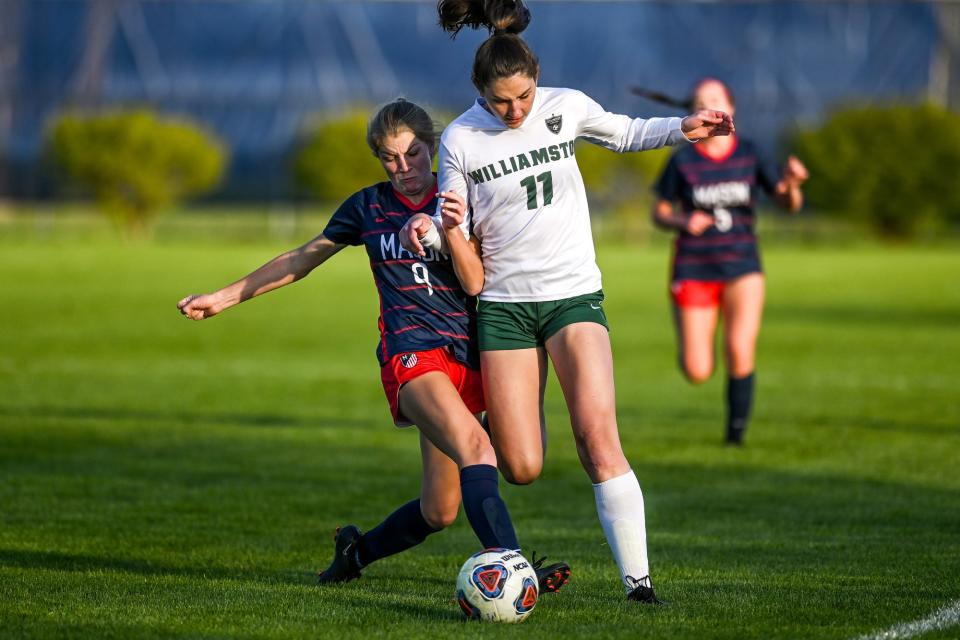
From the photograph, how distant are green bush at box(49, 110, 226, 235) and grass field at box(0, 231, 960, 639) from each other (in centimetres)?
4194

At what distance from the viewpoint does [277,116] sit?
85.6m

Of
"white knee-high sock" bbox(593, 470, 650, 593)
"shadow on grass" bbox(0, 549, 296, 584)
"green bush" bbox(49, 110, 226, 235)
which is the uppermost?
"green bush" bbox(49, 110, 226, 235)

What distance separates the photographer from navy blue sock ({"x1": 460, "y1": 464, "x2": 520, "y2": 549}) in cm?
566

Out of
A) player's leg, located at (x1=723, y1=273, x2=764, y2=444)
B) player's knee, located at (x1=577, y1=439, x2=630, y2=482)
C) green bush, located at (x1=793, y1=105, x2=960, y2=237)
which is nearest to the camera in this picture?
player's knee, located at (x1=577, y1=439, x2=630, y2=482)

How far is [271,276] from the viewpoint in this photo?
6.36 m

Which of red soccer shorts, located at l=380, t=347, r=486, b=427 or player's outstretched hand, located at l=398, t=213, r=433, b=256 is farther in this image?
red soccer shorts, located at l=380, t=347, r=486, b=427

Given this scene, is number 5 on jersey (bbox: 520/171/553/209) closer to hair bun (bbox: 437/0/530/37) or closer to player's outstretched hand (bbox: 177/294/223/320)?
hair bun (bbox: 437/0/530/37)

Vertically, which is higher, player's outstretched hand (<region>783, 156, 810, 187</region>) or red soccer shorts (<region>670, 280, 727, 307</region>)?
player's outstretched hand (<region>783, 156, 810, 187</region>)

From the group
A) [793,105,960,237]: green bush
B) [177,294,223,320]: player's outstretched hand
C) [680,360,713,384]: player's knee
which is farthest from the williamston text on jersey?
[793,105,960,237]: green bush

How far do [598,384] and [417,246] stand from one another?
3.04 feet

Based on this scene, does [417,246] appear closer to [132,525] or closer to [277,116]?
[132,525]

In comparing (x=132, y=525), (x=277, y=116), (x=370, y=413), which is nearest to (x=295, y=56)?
(x=277, y=116)

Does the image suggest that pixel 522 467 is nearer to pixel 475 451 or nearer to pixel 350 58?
pixel 475 451

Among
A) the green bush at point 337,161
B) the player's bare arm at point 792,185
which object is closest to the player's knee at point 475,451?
the player's bare arm at point 792,185
